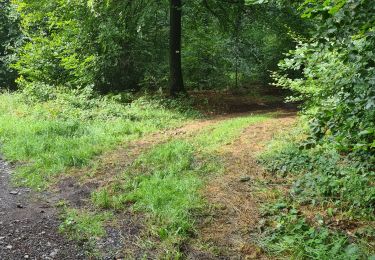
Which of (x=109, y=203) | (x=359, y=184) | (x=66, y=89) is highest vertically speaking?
(x=66, y=89)

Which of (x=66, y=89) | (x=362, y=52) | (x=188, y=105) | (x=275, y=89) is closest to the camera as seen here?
(x=362, y=52)

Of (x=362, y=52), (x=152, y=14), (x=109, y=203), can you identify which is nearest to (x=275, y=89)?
(x=152, y=14)

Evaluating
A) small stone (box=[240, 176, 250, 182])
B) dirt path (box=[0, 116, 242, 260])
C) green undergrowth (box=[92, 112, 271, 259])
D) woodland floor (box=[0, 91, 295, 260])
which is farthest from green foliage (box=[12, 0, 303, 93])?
small stone (box=[240, 176, 250, 182])

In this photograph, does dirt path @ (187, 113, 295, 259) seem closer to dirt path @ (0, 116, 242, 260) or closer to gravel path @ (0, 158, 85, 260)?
dirt path @ (0, 116, 242, 260)

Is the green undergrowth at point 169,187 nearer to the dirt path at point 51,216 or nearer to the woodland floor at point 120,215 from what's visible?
the woodland floor at point 120,215

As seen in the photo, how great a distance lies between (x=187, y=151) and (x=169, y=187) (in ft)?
5.29

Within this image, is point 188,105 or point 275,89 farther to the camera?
point 275,89

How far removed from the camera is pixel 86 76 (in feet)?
41.5

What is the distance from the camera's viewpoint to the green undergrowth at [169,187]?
4.27 metres

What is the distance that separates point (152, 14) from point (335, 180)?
30.0ft

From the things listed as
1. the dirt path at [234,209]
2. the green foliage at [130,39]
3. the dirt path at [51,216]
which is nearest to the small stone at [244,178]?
the dirt path at [234,209]

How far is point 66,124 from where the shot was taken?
28.4ft

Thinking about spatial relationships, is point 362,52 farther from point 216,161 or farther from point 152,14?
point 152,14

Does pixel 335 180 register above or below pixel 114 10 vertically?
below
